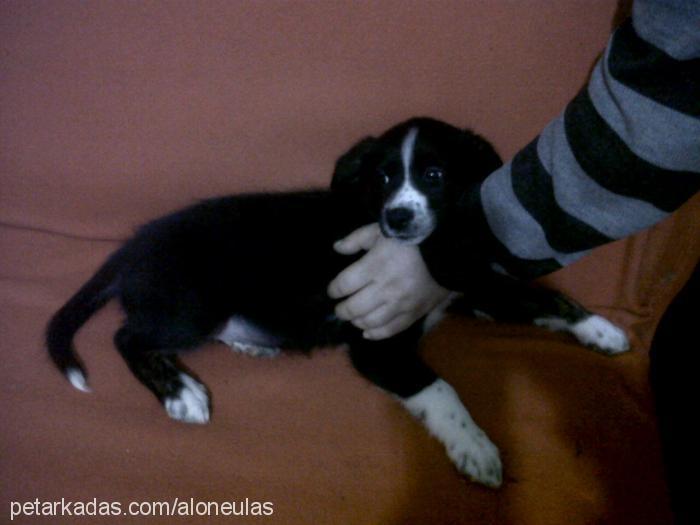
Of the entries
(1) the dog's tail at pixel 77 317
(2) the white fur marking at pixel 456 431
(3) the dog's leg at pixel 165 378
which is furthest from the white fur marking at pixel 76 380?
(2) the white fur marking at pixel 456 431

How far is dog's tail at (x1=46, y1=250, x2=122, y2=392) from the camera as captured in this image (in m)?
1.28

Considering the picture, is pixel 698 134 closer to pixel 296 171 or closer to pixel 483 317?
pixel 483 317

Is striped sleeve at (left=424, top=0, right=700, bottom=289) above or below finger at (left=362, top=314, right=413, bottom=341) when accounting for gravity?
above

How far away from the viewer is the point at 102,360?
136cm

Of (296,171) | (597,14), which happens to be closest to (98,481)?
(296,171)

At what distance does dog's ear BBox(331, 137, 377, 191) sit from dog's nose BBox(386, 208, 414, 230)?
20 centimetres

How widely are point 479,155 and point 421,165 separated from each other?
142 millimetres

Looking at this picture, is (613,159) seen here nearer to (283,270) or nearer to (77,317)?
(283,270)

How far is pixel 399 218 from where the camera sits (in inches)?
52.1

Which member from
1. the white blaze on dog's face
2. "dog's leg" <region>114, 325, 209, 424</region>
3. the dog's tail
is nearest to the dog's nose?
the white blaze on dog's face

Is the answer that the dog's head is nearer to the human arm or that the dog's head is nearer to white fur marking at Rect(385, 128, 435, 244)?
white fur marking at Rect(385, 128, 435, 244)

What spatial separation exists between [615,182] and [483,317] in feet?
2.28

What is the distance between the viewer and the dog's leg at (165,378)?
121 centimetres

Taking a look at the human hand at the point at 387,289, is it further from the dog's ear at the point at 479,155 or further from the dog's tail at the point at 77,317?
the dog's tail at the point at 77,317
